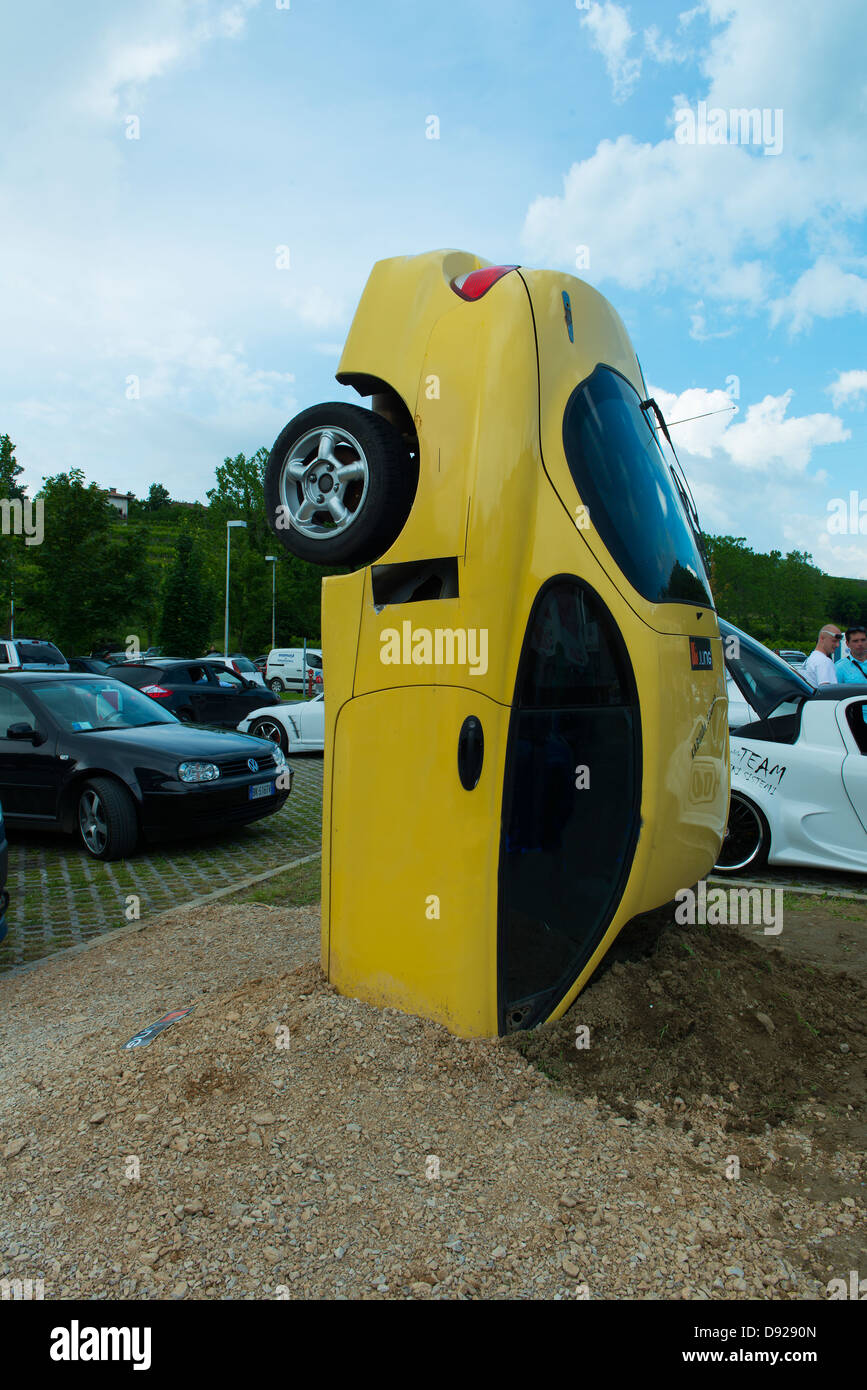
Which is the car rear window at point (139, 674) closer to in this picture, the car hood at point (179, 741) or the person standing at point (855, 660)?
the car hood at point (179, 741)

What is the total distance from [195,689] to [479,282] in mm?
→ 15107

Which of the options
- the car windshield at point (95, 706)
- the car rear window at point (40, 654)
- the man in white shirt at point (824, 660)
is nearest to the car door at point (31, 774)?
the car windshield at point (95, 706)

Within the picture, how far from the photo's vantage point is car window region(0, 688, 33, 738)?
838 cm

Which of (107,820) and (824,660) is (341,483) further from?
(824,660)

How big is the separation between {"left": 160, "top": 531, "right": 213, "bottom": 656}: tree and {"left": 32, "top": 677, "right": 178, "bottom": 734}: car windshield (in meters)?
40.8

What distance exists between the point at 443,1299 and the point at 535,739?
5.33ft

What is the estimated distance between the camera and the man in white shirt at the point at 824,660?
9836 mm

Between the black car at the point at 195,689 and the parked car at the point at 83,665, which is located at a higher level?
the parked car at the point at 83,665

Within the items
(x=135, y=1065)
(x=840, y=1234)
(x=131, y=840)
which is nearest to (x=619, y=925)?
(x=840, y=1234)

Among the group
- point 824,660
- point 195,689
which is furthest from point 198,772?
point 195,689

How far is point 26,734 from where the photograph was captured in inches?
321

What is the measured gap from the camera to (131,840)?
778cm

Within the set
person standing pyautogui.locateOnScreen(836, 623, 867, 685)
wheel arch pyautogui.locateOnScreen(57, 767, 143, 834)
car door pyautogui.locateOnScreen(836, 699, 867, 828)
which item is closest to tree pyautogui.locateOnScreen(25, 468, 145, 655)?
wheel arch pyautogui.locateOnScreen(57, 767, 143, 834)

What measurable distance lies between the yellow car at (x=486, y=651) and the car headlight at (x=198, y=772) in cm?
476
